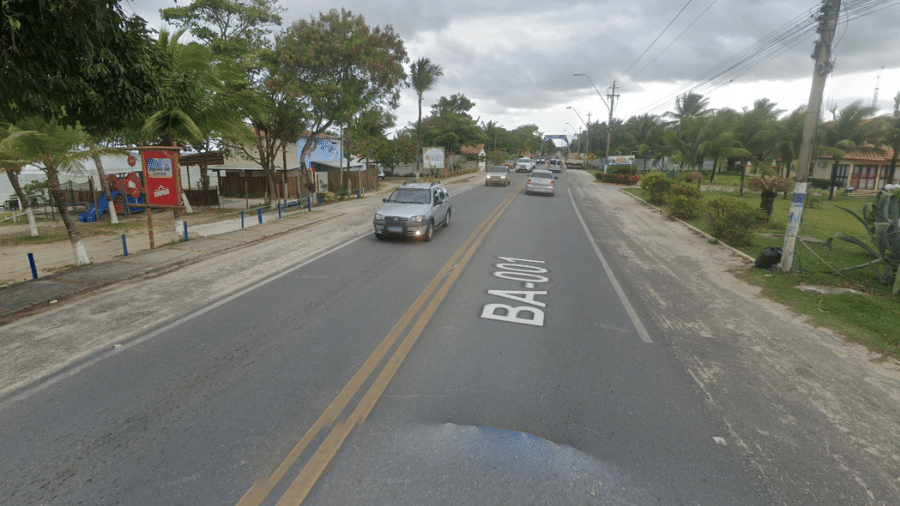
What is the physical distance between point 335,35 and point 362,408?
22815 mm

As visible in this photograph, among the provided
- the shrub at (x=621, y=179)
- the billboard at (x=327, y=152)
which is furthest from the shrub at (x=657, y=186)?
the billboard at (x=327, y=152)

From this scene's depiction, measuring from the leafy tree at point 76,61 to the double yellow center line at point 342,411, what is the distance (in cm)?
511

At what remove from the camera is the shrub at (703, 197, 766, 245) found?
13.5 m

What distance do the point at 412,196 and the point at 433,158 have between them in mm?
35747

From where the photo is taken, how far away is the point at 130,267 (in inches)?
403

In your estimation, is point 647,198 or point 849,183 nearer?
point 647,198

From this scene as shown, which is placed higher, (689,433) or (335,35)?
(335,35)

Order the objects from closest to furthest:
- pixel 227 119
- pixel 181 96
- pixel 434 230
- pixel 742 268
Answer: pixel 181 96 → pixel 742 268 → pixel 434 230 → pixel 227 119

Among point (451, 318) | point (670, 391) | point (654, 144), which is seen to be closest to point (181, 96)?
point (451, 318)

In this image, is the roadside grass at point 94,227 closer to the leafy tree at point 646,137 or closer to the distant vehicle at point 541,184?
the distant vehicle at point 541,184

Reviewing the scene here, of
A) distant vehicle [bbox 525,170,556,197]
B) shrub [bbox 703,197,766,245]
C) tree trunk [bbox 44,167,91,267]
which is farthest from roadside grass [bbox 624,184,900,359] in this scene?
tree trunk [bbox 44,167,91,267]

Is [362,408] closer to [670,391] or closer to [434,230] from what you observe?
[670,391]

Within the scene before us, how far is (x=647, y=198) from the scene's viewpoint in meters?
27.5

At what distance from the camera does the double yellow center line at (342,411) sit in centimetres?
339
